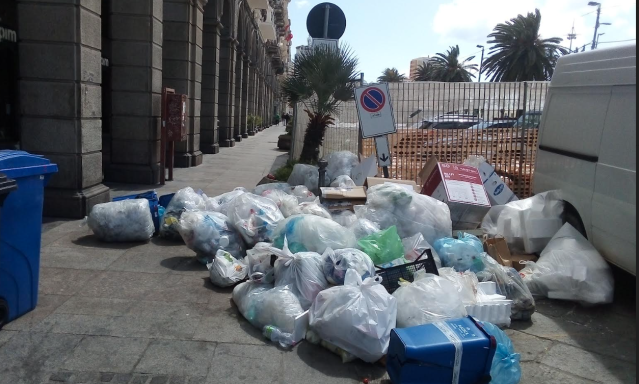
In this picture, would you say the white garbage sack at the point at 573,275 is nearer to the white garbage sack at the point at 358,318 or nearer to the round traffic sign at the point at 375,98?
the white garbage sack at the point at 358,318

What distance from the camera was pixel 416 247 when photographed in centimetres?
577

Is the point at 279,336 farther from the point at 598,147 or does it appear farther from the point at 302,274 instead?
the point at 598,147

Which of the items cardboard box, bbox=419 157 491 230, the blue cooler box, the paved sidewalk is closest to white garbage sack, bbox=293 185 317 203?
cardboard box, bbox=419 157 491 230

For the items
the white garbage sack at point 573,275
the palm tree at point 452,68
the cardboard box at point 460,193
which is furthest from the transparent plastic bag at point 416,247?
the palm tree at point 452,68

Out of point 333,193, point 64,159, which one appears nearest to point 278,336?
point 333,193

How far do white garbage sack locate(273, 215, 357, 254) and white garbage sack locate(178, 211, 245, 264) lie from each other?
0.65 meters

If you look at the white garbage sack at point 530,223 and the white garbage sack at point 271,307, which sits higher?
the white garbage sack at point 530,223

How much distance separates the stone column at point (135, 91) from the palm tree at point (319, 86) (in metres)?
2.97

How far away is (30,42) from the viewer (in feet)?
24.9

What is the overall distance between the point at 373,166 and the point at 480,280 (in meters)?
3.85

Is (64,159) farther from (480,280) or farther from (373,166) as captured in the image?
(480,280)

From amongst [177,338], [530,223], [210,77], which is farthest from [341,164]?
[210,77]

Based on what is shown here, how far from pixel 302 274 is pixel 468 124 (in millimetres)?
6801

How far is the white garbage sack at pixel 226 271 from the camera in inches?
210
